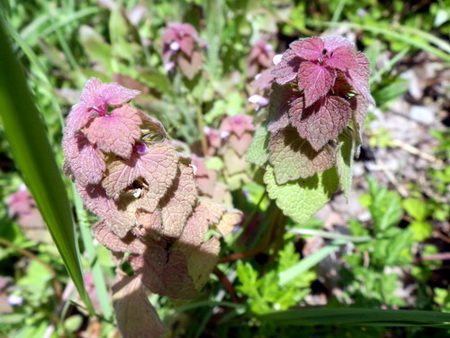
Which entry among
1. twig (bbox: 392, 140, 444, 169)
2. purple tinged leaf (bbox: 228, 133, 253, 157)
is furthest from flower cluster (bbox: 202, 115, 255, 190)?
twig (bbox: 392, 140, 444, 169)

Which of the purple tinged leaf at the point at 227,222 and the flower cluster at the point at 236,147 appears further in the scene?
the flower cluster at the point at 236,147

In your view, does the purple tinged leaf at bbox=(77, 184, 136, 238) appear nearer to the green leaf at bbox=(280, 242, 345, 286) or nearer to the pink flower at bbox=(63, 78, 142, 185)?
the pink flower at bbox=(63, 78, 142, 185)

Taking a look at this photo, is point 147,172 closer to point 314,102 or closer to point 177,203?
point 177,203

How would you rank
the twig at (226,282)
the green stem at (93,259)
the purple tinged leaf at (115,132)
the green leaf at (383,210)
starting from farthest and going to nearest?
the green leaf at (383,210)
the twig at (226,282)
the green stem at (93,259)
the purple tinged leaf at (115,132)

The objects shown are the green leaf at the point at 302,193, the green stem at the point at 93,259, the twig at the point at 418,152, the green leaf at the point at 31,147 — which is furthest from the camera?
the twig at the point at 418,152

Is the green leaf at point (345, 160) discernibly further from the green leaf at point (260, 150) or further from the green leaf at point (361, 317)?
the green leaf at point (361, 317)

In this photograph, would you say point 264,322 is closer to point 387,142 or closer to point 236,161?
point 236,161

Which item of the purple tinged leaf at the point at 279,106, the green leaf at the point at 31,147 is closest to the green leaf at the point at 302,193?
the purple tinged leaf at the point at 279,106

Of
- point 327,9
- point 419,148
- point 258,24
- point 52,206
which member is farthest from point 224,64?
point 52,206
